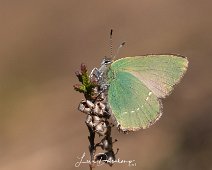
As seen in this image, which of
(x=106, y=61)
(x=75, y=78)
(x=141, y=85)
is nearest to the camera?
(x=106, y=61)

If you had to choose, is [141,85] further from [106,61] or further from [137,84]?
[106,61]

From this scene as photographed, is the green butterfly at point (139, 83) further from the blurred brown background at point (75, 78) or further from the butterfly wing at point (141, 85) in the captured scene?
the blurred brown background at point (75, 78)

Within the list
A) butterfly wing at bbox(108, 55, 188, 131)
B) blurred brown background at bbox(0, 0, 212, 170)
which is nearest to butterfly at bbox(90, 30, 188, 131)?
butterfly wing at bbox(108, 55, 188, 131)

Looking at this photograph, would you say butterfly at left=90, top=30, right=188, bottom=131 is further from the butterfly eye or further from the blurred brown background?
the blurred brown background

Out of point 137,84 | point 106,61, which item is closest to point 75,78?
point 137,84

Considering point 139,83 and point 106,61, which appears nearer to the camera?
point 106,61

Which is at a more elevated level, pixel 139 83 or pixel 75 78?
pixel 75 78

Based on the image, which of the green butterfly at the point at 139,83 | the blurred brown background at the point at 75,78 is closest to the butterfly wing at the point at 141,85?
the green butterfly at the point at 139,83
